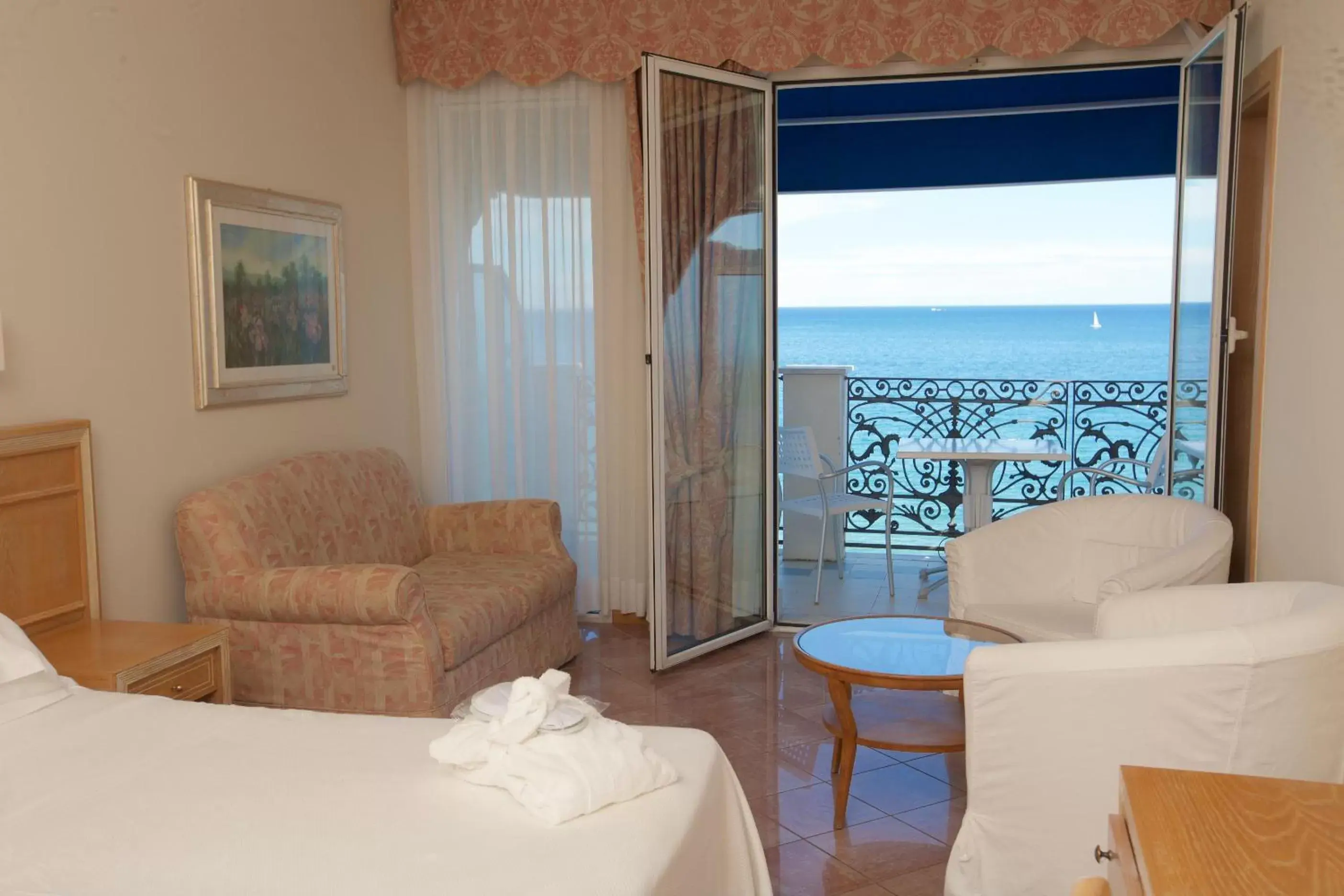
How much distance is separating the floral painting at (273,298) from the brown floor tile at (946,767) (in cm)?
268

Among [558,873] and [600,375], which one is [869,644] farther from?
[600,375]

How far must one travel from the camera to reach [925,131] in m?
6.86

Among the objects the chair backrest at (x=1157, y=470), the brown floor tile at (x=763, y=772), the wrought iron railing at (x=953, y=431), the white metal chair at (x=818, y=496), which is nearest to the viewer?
the brown floor tile at (x=763, y=772)

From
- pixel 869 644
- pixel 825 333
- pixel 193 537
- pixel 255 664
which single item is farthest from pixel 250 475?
pixel 825 333

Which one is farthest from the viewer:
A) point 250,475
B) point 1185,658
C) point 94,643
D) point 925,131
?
point 925,131

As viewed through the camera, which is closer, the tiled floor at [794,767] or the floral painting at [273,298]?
the tiled floor at [794,767]

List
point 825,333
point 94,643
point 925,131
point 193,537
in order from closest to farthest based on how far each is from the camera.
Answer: point 94,643
point 193,537
point 925,131
point 825,333

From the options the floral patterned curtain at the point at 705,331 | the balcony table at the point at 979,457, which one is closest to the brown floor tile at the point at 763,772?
the floral patterned curtain at the point at 705,331

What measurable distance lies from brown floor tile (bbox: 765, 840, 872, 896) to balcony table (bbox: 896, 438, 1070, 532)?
10.2 feet

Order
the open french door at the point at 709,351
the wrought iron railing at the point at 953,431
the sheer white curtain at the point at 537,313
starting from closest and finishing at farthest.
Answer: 1. the open french door at the point at 709,351
2. the sheer white curtain at the point at 537,313
3. the wrought iron railing at the point at 953,431

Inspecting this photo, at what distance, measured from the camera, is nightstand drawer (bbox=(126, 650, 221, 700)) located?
9.64ft

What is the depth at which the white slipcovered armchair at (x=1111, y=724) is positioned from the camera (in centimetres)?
237

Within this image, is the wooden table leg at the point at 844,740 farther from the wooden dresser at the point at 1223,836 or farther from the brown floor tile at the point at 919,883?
the wooden dresser at the point at 1223,836

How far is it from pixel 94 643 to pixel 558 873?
191cm
